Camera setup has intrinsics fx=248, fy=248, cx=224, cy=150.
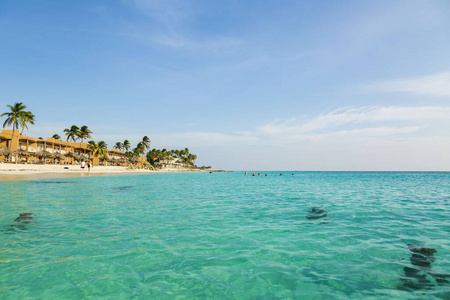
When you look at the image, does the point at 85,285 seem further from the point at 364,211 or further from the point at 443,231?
the point at 364,211

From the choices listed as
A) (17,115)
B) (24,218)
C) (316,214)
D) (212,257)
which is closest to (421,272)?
(212,257)

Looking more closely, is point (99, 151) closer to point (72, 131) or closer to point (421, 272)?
point (72, 131)

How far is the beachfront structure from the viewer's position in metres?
56.0

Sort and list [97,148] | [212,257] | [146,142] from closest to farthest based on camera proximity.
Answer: [212,257]
[97,148]
[146,142]

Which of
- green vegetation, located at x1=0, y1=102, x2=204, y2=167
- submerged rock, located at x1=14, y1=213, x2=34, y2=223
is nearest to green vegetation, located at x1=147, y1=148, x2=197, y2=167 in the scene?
green vegetation, located at x1=0, y1=102, x2=204, y2=167

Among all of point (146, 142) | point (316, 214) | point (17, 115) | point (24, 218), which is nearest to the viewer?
point (24, 218)

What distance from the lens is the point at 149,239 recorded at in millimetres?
7086

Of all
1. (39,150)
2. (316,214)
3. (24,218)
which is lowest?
(316,214)

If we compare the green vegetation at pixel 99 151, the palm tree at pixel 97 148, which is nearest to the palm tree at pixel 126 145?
the green vegetation at pixel 99 151

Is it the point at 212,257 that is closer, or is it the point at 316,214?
the point at 212,257

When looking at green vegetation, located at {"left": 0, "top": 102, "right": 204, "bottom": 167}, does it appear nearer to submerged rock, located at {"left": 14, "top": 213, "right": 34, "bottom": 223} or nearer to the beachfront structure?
the beachfront structure

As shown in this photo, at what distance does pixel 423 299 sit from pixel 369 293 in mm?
799

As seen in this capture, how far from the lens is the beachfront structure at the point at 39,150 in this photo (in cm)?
5597

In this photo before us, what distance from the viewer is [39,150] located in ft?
220
